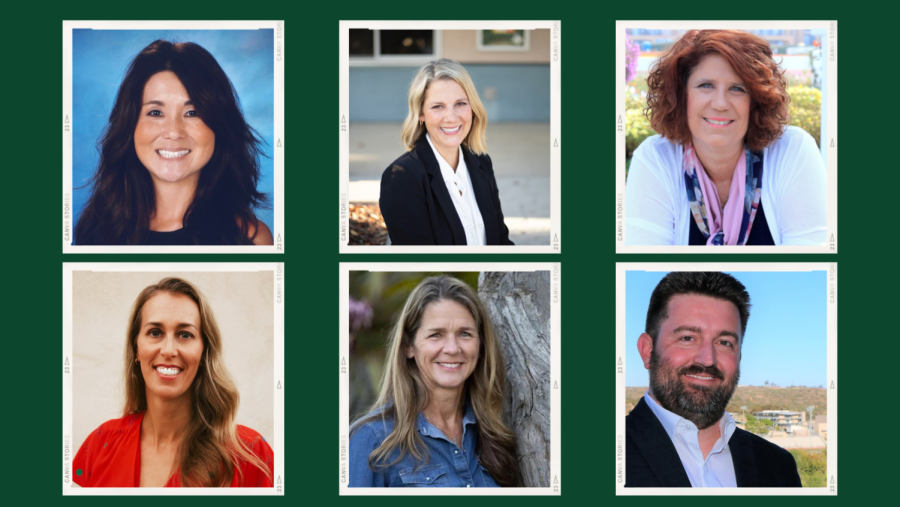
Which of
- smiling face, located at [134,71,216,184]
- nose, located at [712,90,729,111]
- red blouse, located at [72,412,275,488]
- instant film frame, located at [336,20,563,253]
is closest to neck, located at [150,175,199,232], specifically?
smiling face, located at [134,71,216,184]

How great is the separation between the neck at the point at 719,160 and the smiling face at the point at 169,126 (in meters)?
2.81

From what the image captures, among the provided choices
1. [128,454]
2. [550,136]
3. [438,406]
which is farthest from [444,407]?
[128,454]

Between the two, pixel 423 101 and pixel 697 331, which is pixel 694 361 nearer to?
pixel 697 331

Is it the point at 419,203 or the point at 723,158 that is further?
the point at 723,158

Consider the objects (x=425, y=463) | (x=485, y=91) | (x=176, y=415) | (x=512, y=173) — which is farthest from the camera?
(x=485, y=91)

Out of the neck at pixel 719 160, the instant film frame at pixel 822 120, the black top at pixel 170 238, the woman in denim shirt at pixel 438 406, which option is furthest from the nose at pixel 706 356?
the black top at pixel 170 238

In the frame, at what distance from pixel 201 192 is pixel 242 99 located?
22.8 inches

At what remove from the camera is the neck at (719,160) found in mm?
4309

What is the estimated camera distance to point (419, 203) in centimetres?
421

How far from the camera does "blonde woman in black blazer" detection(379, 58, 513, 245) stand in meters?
4.19

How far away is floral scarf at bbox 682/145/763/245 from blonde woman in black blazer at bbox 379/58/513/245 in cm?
119

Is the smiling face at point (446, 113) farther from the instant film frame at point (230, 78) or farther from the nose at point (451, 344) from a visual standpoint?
the nose at point (451, 344)

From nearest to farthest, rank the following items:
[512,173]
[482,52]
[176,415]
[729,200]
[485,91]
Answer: [176,415], [729,200], [512,173], [482,52], [485,91]

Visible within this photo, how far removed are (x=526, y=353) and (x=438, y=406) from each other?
58 cm
